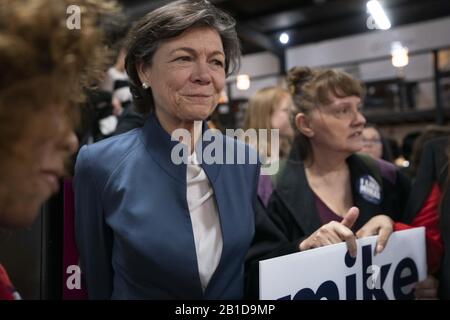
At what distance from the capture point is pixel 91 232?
2.87 feet

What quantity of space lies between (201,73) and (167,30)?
0.11m

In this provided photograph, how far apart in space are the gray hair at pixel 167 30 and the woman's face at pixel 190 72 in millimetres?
17

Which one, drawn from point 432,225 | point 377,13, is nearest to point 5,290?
point 432,225

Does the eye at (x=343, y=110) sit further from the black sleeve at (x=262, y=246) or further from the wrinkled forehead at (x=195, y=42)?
the wrinkled forehead at (x=195, y=42)

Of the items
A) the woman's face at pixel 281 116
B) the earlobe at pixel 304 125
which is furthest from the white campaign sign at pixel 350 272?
the woman's face at pixel 281 116

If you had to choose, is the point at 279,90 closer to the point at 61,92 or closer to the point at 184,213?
the point at 184,213

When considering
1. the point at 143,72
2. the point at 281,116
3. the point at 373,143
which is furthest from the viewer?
the point at 373,143

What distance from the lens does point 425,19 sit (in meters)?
7.46

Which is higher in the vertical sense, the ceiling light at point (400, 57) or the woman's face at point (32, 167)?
the ceiling light at point (400, 57)

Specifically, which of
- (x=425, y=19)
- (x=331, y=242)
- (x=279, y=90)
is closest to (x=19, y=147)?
(x=331, y=242)

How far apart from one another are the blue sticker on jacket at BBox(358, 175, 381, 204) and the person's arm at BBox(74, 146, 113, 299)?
2.30 feet

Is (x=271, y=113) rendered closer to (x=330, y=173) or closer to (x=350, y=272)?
(x=330, y=173)

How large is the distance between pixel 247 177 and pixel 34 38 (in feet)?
2.05

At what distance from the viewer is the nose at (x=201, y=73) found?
2.82 feet
